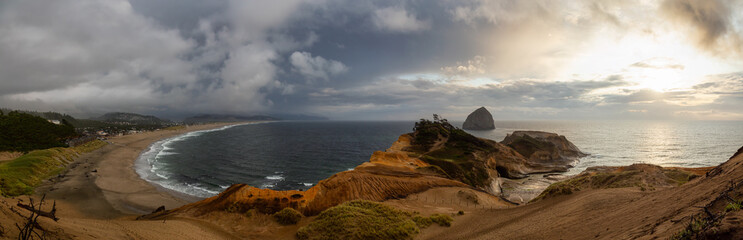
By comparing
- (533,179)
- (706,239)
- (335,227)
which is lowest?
(533,179)

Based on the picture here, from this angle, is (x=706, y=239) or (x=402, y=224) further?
(x=402, y=224)

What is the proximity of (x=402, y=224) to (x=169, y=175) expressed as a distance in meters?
53.7

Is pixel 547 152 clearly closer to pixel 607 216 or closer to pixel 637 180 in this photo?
pixel 637 180

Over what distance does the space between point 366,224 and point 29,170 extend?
2393 inches

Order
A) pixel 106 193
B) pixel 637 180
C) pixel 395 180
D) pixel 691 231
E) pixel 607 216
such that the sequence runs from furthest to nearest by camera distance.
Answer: pixel 106 193
pixel 395 180
pixel 637 180
pixel 607 216
pixel 691 231

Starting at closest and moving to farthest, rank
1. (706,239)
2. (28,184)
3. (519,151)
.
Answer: (706,239)
(28,184)
(519,151)

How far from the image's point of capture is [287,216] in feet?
81.6

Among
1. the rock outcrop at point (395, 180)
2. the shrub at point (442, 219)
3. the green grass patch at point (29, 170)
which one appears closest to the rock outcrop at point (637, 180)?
the shrub at point (442, 219)

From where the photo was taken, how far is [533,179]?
185 feet

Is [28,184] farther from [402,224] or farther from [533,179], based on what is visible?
[533,179]

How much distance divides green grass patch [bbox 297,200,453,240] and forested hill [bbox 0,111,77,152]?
85.6 meters

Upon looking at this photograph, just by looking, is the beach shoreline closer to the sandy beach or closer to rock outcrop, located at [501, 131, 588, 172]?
the sandy beach

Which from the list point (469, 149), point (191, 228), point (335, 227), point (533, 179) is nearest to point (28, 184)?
point (191, 228)

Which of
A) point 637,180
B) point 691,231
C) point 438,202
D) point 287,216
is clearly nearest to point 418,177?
point 438,202
